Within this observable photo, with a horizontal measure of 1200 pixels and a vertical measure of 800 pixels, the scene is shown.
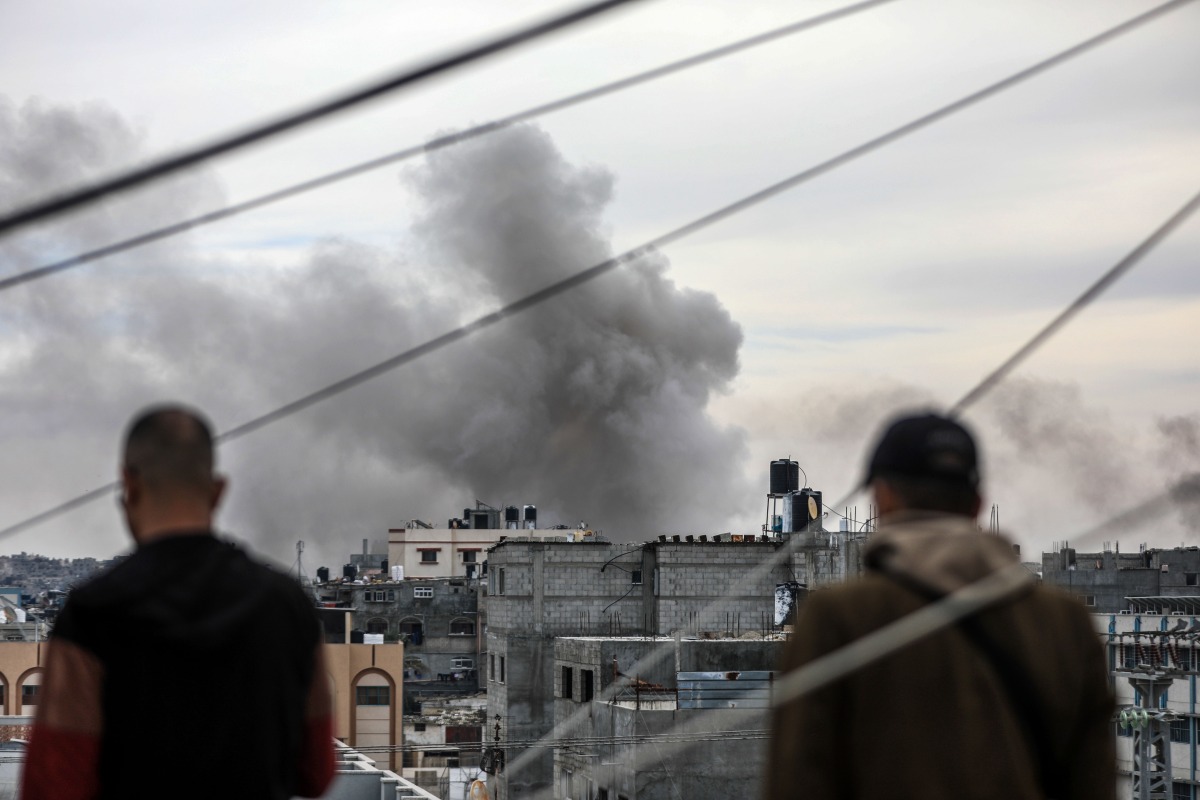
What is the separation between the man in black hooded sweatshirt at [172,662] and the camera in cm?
288

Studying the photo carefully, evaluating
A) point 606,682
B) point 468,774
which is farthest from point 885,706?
point 468,774

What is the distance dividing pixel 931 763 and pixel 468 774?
1497 inches

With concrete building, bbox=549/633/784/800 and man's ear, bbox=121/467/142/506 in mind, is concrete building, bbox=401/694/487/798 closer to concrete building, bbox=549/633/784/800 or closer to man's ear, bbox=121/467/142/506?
concrete building, bbox=549/633/784/800

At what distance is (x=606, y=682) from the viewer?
33938mm

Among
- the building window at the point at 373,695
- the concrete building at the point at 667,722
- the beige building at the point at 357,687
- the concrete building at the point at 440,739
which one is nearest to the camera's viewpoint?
the concrete building at the point at 667,722

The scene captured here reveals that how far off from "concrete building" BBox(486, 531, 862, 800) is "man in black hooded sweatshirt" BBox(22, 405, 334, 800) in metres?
39.2

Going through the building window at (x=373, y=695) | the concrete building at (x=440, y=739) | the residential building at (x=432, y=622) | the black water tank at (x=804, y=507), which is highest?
the black water tank at (x=804, y=507)

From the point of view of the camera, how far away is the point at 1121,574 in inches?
2415

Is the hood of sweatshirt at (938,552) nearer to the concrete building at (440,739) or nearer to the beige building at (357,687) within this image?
the concrete building at (440,739)

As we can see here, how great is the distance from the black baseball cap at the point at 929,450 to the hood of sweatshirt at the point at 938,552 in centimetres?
8

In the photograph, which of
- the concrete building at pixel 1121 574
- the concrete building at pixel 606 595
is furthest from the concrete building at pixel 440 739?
the concrete building at pixel 1121 574

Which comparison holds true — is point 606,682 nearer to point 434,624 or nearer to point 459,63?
point 459,63

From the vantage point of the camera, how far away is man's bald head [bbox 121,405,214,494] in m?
3.05

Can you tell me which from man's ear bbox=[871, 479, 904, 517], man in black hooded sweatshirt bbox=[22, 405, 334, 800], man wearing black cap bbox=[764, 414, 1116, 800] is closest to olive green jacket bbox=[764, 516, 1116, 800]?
man wearing black cap bbox=[764, 414, 1116, 800]
